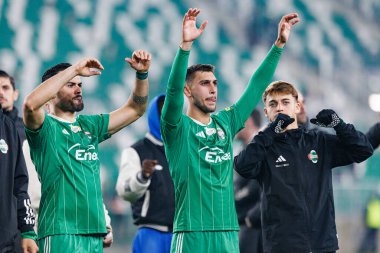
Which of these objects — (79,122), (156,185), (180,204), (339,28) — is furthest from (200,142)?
(339,28)

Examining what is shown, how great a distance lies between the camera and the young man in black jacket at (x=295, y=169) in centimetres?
610

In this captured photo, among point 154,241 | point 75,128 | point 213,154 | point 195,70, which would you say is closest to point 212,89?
point 195,70

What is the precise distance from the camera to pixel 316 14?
2736 cm

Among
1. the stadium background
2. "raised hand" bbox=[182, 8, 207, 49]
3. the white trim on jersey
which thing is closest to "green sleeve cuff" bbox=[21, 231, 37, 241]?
the white trim on jersey

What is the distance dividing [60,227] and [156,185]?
2.30m

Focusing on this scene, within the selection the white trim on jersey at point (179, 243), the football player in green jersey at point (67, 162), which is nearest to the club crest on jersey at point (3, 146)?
the football player in green jersey at point (67, 162)

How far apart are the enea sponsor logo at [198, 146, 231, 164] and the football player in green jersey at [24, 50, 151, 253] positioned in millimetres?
694

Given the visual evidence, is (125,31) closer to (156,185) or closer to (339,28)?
(339,28)

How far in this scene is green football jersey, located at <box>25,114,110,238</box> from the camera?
553cm

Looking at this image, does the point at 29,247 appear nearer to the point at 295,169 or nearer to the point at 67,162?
the point at 67,162

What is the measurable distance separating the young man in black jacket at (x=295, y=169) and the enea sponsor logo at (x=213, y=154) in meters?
0.31

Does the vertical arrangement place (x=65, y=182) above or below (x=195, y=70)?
below

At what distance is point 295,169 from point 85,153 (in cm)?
159

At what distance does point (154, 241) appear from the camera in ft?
24.9
